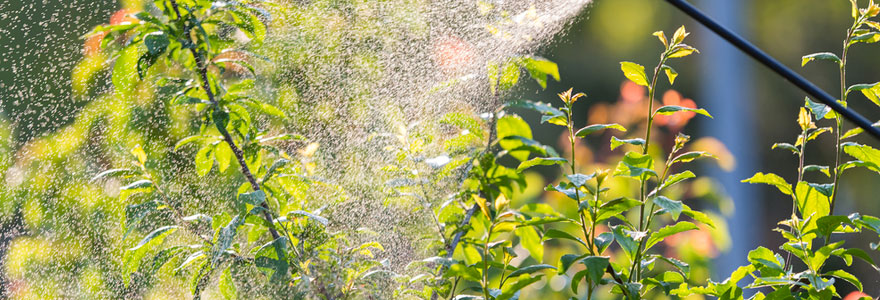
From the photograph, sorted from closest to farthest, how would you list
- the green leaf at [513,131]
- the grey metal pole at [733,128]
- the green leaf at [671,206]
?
the green leaf at [671,206]
the green leaf at [513,131]
the grey metal pole at [733,128]

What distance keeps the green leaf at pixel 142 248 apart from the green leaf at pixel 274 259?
0.10 metres

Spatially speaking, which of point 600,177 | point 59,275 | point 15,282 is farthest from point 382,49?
point 15,282

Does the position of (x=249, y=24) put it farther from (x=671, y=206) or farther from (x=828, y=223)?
(x=828, y=223)

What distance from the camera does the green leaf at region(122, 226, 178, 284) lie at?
2.93 feet

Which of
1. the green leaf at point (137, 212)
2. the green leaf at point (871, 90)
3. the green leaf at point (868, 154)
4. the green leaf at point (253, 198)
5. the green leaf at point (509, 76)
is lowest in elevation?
the green leaf at point (137, 212)

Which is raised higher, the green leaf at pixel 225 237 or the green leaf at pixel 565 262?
the green leaf at pixel 565 262

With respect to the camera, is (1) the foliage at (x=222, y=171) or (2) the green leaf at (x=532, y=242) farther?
(2) the green leaf at (x=532, y=242)

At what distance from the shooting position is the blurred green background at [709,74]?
1797 mm

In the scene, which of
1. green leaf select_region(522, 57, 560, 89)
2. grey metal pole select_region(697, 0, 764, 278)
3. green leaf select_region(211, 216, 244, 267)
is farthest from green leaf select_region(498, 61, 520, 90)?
grey metal pole select_region(697, 0, 764, 278)

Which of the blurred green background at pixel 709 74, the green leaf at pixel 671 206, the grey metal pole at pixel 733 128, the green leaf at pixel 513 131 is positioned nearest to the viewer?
the green leaf at pixel 671 206

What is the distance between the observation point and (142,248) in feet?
3.06

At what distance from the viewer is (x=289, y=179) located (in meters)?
0.97

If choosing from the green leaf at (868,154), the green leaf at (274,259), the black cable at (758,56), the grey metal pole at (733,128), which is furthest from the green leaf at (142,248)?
the grey metal pole at (733,128)

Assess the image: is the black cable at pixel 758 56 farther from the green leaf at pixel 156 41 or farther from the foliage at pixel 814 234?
the green leaf at pixel 156 41
